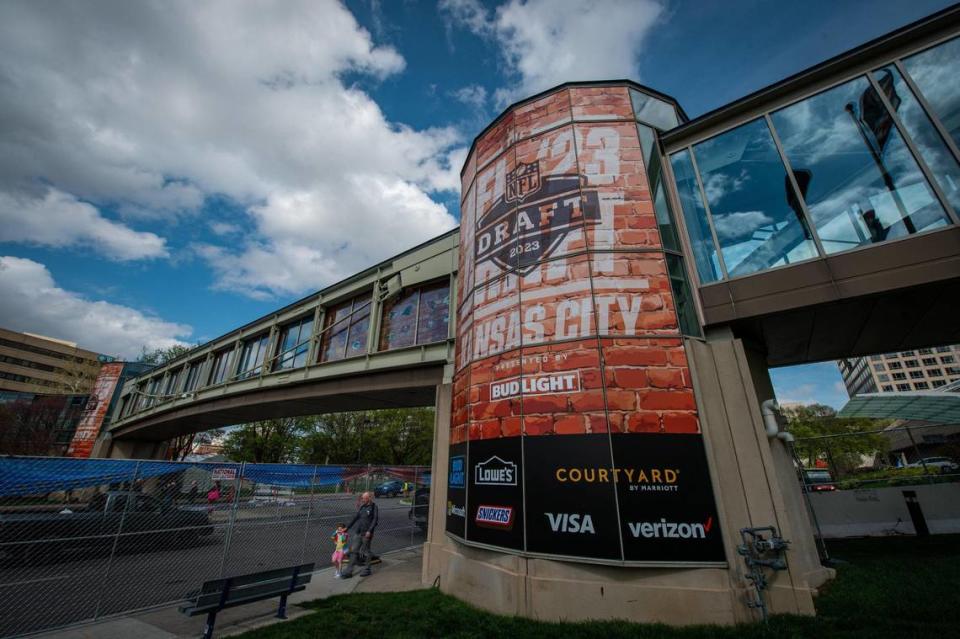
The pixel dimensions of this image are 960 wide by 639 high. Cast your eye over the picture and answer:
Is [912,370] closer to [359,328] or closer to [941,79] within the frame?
[941,79]

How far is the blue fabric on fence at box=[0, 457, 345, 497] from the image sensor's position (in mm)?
6035

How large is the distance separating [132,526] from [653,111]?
19.0 meters

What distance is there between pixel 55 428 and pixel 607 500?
54751 mm

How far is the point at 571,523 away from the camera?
645 cm

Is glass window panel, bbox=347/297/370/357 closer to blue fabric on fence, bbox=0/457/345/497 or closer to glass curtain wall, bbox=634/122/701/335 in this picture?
blue fabric on fence, bbox=0/457/345/497

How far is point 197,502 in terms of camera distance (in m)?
9.90

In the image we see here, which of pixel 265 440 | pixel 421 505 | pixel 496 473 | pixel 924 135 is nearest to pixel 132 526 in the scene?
pixel 421 505

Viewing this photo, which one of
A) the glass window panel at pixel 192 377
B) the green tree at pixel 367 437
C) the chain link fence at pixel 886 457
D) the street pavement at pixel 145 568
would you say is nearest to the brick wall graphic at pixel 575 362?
the street pavement at pixel 145 568

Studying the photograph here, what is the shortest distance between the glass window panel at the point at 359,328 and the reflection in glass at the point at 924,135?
15.2 meters

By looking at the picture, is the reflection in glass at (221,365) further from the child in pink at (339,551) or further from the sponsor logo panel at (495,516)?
the sponsor logo panel at (495,516)

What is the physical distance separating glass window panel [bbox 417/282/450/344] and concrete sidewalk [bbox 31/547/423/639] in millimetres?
6586

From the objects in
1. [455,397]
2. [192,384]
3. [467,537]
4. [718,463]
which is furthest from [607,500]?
[192,384]

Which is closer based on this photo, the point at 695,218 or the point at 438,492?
the point at 695,218

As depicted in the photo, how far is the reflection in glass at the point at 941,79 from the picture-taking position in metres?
6.76
